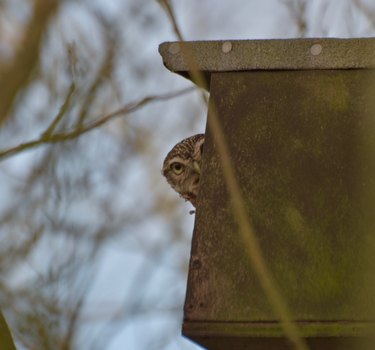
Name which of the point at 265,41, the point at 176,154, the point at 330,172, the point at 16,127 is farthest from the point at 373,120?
the point at 16,127

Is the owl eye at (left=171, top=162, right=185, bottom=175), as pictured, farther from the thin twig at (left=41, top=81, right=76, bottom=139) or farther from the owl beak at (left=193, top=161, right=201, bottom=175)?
the thin twig at (left=41, top=81, right=76, bottom=139)

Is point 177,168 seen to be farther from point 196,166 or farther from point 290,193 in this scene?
point 290,193

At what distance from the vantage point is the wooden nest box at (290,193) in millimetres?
2988

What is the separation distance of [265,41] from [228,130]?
287 mm

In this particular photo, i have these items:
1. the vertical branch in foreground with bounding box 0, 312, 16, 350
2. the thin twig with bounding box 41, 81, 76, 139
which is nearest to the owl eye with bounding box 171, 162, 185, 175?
the thin twig with bounding box 41, 81, 76, 139

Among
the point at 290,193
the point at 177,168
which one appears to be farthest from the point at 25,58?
the point at 290,193

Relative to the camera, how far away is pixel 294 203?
3.15 m

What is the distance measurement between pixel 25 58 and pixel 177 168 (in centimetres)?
212

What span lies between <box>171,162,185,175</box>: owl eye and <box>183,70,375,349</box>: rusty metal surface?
0.60 meters

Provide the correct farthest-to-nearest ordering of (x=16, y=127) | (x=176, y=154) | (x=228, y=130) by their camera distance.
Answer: (x=16, y=127), (x=176, y=154), (x=228, y=130)

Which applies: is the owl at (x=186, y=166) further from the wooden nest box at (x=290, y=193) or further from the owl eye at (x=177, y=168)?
the wooden nest box at (x=290, y=193)

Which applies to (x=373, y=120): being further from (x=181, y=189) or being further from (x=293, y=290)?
(x=181, y=189)

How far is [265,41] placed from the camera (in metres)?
3.32

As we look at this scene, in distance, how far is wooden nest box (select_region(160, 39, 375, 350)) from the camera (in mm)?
2988
